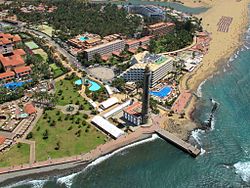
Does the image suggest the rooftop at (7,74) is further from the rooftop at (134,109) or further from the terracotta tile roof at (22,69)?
the rooftop at (134,109)

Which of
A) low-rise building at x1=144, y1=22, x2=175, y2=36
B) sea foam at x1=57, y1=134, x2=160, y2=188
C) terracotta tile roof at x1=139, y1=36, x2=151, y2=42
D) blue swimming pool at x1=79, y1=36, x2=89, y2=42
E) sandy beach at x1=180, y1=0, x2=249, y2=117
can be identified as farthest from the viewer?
low-rise building at x1=144, y1=22, x2=175, y2=36

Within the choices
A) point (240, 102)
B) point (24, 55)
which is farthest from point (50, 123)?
point (240, 102)

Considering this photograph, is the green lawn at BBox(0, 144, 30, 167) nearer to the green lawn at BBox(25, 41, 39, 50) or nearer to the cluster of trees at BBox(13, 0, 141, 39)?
the green lawn at BBox(25, 41, 39, 50)

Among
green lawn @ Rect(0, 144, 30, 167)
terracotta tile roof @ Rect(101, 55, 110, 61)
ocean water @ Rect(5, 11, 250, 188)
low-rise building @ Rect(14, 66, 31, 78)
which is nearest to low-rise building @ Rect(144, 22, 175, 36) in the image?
terracotta tile roof @ Rect(101, 55, 110, 61)

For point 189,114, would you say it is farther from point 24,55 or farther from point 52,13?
point 52,13

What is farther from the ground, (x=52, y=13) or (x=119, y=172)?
(x=52, y=13)

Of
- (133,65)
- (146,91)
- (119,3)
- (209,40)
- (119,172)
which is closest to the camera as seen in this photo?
(119,172)

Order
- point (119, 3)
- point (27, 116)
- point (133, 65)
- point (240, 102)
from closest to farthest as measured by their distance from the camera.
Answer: point (27, 116)
point (240, 102)
point (133, 65)
point (119, 3)
